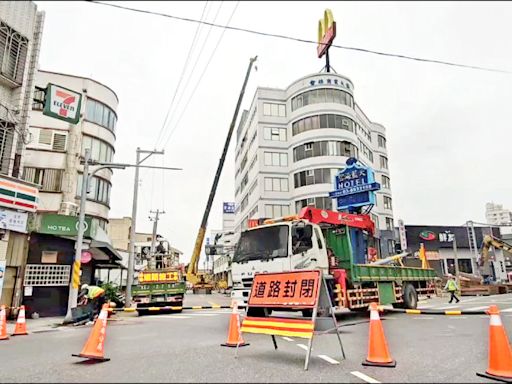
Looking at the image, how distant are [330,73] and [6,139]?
31536 millimetres

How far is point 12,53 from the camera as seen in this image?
17297 millimetres

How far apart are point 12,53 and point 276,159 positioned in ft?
92.1

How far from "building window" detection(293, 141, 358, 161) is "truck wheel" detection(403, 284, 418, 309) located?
80.3 feet

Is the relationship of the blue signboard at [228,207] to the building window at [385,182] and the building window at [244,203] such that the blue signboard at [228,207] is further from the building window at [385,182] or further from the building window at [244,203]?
the building window at [385,182]

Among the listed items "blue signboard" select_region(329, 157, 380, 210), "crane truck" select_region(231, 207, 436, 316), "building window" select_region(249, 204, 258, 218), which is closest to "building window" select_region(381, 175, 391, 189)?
"building window" select_region(249, 204, 258, 218)

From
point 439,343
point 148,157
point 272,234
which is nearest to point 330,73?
point 148,157

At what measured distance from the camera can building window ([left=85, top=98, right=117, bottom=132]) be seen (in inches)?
1098

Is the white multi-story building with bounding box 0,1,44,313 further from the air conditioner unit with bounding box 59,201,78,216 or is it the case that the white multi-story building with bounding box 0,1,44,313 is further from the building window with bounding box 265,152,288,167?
the building window with bounding box 265,152,288,167

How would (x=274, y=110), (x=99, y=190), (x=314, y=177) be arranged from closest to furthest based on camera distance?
1. (x=99, y=190)
2. (x=314, y=177)
3. (x=274, y=110)

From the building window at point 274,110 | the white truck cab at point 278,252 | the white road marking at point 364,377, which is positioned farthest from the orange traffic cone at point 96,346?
the building window at point 274,110

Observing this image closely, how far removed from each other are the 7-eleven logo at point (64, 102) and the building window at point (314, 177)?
25630mm

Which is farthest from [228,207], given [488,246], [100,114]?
[100,114]

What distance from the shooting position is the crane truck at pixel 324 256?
1120 cm

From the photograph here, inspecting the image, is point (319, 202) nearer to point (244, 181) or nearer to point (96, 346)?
point (244, 181)
